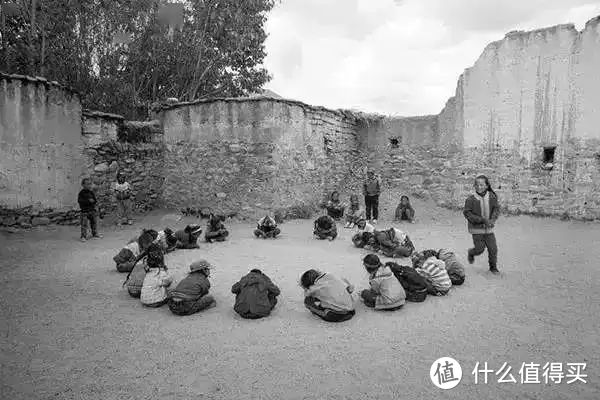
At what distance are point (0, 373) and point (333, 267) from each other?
428 cm

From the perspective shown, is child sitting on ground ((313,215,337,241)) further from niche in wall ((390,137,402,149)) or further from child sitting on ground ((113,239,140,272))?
Result: niche in wall ((390,137,402,149))

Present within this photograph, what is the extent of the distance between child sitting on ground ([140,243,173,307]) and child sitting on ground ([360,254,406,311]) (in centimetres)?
230

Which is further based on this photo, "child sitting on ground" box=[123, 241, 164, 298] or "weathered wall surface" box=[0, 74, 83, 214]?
"weathered wall surface" box=[0, 74, 83, 214]

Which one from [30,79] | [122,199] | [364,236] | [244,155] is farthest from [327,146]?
[30,79]

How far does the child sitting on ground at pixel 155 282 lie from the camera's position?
4590mm

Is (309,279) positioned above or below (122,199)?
below

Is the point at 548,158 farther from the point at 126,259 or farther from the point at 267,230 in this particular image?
the point at 126,259

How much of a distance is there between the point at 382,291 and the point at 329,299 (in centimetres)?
65

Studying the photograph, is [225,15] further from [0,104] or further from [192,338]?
[192,338]

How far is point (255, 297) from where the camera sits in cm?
430

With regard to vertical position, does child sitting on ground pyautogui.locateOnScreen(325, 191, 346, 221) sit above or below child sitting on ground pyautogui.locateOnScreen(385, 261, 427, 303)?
above

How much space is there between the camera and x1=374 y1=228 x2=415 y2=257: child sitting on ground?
6.75 meters

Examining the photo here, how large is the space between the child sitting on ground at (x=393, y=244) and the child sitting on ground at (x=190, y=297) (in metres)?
3.41

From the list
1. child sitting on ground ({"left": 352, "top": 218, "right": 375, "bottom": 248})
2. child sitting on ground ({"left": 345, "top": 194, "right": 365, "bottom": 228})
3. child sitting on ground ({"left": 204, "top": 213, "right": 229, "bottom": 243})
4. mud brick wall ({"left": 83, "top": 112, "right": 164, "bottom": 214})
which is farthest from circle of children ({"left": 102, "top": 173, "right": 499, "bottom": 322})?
mud brick wall ({"left": 83, "top": 112, "right": 164, "bottom": 214})
